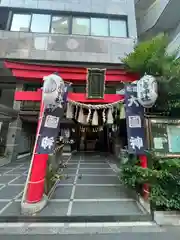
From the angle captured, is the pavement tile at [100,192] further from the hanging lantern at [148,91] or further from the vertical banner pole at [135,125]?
the hanging lantern at [148,91]

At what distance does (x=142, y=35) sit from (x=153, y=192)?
13.4m

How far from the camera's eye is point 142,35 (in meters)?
12.9

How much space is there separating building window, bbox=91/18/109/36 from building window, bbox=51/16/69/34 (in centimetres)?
173

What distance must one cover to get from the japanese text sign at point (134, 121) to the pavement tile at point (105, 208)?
1.26 metres

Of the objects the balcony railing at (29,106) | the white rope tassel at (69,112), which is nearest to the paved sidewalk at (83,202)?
the white rope tassel at (69,112)

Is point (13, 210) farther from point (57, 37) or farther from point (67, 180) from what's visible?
point (57, 37)

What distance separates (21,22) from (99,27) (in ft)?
16.8

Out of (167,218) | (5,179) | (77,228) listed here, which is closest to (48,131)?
(77,228)

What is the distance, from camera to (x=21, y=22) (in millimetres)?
9914

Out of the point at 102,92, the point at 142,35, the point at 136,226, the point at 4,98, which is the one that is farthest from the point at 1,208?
the point at 142,35

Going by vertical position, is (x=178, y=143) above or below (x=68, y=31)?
below

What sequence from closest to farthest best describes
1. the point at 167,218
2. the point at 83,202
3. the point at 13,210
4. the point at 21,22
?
1. the point at 167,218
2. the point at 13,210
3. the point at 83,202
4. the point at 21,22

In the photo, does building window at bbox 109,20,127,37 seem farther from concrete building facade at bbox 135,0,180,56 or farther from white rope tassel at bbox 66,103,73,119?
white rope tassel at bbox 66,103,73,119

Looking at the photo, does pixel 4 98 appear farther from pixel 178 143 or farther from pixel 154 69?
pixel 178 143
